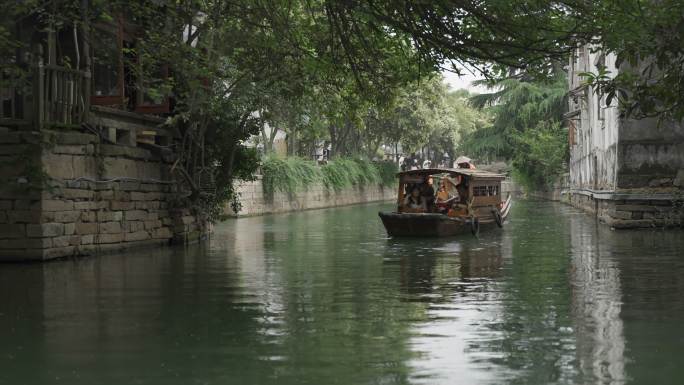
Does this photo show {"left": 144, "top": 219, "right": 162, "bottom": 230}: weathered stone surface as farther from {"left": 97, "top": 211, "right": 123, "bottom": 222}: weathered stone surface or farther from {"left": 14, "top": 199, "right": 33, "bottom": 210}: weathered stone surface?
{"left": 14, "top": 199, "right": 33, "bottom": 210}: weathered stone surface

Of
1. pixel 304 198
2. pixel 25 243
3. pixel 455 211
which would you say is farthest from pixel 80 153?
pixel 304 198

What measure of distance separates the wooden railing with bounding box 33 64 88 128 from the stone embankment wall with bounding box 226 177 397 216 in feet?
40.5

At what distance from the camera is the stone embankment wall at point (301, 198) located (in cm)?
3706

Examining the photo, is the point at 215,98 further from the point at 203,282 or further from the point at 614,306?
the point at 614,306

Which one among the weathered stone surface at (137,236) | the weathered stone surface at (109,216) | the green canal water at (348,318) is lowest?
the green canal water at (348,318)

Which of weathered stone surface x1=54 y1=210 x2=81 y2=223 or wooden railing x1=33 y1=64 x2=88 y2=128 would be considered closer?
wooden railing x1=33 y1=64 x2=88 y2=128

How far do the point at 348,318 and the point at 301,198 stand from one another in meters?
33.8

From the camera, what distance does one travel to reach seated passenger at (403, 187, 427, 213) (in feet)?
84.7

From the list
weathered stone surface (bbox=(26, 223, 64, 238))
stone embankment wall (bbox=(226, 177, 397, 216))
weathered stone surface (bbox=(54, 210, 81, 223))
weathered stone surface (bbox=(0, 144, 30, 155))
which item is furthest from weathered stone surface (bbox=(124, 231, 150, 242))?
stone embankment wall (bbox=(226, 177, 397, 216))

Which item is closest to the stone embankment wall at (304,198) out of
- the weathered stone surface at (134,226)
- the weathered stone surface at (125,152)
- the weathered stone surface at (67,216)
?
the weathered stone surface at (125,152)

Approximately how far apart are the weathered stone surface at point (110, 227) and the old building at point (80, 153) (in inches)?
0.7

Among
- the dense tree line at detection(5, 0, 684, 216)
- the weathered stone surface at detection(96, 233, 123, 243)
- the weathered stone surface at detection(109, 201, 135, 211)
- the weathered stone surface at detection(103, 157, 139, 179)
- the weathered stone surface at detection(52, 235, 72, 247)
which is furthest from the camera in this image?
the weathered stone surface at detection(109, 201, 135, 211)

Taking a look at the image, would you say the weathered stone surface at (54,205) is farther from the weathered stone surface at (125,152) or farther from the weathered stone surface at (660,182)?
the weathered stone surface at (660,182)

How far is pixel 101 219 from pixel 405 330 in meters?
10.6
